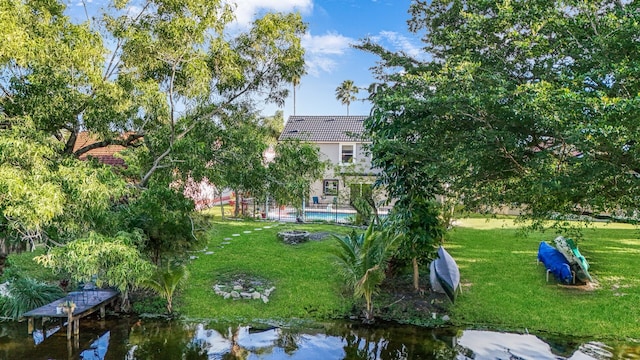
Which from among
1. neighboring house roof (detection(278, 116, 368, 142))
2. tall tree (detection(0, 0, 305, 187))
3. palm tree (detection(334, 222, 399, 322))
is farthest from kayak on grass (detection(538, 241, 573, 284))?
neighboring house roof (detection(278, 116, 368, 142))

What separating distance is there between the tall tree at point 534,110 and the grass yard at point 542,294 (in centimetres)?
278

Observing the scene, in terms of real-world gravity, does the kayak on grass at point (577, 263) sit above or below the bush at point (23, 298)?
above

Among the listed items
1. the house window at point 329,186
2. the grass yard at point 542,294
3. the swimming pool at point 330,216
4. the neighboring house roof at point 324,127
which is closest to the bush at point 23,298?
the grass yard at point 542,294

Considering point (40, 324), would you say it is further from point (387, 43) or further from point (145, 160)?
point (387, 43)

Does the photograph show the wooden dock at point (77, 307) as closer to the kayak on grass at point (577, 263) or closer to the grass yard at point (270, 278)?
the grass yard at point (270, 278)

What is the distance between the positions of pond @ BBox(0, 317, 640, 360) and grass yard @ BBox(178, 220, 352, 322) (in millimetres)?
648

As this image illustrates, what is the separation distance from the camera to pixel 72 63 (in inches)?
273

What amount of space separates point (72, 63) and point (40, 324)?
654 centimetres

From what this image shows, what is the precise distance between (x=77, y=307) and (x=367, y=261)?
6.82 m

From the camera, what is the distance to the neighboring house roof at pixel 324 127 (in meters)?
28.8

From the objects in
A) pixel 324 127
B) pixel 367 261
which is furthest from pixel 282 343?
pixel 324 127

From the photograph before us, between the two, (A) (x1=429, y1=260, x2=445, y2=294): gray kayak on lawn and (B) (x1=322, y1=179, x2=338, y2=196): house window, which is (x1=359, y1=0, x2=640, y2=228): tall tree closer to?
(A) (x1=429, y1=260, x2=445, y2=294): gray kayak on lawn

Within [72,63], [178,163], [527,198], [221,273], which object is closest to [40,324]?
[221,273]

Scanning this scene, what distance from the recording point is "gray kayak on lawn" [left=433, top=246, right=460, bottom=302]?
10.7 metres
